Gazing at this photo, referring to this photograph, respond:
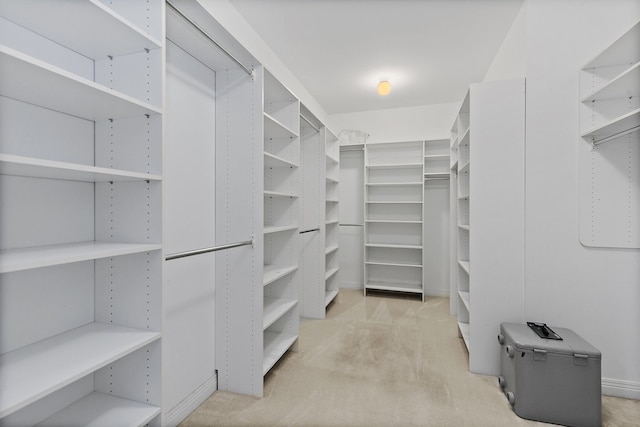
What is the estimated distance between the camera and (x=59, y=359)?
3.19 ft

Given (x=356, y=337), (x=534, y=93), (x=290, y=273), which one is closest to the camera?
(x=534, y=93)

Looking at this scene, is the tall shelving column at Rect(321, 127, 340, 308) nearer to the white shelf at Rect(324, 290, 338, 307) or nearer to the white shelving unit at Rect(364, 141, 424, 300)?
the white shelf at Rect(324, 290, 338, 307)

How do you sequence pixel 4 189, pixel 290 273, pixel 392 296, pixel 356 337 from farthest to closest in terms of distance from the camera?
pixel 392 296
pixel 356 337
pixel 290 273
pixel 4 189

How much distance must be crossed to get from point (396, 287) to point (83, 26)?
4130 millimetres

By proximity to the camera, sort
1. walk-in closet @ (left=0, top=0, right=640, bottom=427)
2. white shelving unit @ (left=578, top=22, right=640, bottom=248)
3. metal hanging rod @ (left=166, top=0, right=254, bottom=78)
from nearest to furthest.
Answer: walk-in closet @ (left=0, top=0, right=640, bottom=427), metal hanging rod @ (left=166, top=0, right=254, bottom=78), white shelving unit @ (left=578, top=22, right=640, bottom=248)

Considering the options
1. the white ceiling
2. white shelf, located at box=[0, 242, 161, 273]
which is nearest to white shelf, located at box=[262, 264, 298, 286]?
white shelf, located at box=[0, 242, 161, 273]

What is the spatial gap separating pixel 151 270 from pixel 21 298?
1.36 ft

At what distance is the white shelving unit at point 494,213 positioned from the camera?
84.1 inches

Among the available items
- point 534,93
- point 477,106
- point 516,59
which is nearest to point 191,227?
point 477,106

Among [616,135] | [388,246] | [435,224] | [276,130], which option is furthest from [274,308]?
[435,224]

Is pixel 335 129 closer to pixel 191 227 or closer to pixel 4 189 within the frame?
pixel 191 227

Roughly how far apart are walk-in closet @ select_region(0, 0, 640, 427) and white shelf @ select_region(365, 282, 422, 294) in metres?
0.36

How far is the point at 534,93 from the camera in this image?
2105 millimetres

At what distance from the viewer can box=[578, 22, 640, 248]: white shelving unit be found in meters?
1.89
